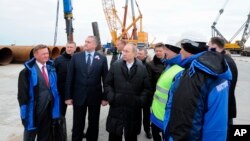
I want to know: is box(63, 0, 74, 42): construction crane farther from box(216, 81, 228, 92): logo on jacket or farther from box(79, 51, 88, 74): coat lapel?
box(216, 81, 228, 92): logo on jacket

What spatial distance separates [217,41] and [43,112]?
2481 millimetres

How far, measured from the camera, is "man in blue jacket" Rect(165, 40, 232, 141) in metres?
2.07

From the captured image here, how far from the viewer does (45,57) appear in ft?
12.8

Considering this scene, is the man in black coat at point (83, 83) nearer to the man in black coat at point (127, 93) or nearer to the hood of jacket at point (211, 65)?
the man in black coat at point (127, 93)

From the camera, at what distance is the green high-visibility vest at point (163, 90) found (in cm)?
323

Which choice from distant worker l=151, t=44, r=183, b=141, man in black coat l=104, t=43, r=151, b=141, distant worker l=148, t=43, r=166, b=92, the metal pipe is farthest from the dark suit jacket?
the metal pipe

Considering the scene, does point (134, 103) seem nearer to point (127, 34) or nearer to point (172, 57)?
point (172, 57)

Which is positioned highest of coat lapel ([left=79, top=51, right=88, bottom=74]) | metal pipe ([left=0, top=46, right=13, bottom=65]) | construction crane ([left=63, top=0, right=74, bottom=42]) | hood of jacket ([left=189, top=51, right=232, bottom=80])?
construction crane ([left=63, top=0, right=74, bottom=42])

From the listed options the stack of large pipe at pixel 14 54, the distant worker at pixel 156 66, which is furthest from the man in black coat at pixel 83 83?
the stack of large pipe at pixel 14 54

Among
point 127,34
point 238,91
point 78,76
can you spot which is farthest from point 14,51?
point 127,34

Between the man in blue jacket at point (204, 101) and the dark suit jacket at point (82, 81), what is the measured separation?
254 centimetres

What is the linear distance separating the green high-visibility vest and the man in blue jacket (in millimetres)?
1070

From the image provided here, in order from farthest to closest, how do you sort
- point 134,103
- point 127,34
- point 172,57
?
1. point 127,34
2. point 134,103
3. point 172,57

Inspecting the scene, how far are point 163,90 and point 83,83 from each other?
5.21 ft
